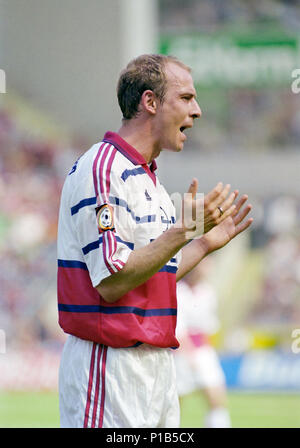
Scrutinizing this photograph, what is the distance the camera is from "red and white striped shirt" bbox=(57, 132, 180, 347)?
2748mm

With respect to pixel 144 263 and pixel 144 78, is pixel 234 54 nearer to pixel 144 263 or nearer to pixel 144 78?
pixel 144 78

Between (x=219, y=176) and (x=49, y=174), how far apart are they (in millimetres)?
3271

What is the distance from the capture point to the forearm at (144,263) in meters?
2.70

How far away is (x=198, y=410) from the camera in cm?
994

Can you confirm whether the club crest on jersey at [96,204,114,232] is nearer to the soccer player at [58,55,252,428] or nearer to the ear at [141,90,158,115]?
the soccer player at [58,55,252,428]

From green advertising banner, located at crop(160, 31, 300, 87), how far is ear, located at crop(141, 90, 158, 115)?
492 inches

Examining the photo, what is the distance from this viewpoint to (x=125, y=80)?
304 centimetres

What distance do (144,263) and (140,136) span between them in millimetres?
578

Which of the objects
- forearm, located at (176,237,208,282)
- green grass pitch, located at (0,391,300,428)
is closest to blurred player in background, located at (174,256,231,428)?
green grass pitch, located at (0,391,300,428)

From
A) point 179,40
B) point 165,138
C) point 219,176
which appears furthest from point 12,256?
point 165,138

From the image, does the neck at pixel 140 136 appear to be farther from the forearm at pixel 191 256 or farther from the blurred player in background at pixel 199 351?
the blurred player in background at pixel 199 351

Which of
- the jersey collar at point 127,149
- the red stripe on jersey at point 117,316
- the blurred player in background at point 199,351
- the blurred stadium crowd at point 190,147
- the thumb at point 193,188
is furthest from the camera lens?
the blurred stadium crowd at point 190,147

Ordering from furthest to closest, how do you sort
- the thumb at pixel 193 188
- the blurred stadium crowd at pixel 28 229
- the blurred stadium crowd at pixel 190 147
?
1. the blurred stadium crowd at pixel 190 147
2. the blurred stadium crowd at pixel 28 229
3. the thumb at pixel 193 188

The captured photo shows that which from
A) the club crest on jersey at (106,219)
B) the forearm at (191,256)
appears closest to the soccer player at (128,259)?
the club crest on jersey at (106,219)
